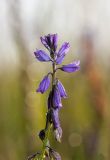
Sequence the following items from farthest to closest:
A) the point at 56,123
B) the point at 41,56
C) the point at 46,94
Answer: the point at 46,94 < the point at 41,56 < the point at 56,123

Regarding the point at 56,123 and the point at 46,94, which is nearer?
the point at 56,123

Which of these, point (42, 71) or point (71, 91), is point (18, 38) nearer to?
point (42, 71)

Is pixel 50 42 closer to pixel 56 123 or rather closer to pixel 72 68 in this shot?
pixel 72 68

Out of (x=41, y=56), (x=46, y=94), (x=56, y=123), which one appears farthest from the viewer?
(x=46, y=94)

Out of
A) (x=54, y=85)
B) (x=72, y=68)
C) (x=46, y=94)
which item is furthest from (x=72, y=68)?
(x=46, y=94)

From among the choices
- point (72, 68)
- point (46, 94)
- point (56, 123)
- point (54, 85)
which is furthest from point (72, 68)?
point (46, 94)

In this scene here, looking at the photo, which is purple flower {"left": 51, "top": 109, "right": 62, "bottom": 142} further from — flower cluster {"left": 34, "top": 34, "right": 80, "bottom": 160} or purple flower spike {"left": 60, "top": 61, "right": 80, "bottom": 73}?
purple flower spike {"left": 60, "top": 61, "right": 80, "bottom": 73}

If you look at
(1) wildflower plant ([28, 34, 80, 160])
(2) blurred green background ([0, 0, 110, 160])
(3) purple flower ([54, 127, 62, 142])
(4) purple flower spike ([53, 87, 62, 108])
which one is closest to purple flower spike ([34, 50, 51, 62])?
(1) wildflower plant ([28, 34, 80, 160])

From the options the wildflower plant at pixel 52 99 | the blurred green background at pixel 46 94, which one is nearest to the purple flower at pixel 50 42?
the wildflower plant at pixel 52 99

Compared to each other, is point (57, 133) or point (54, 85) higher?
point (54, 85)
